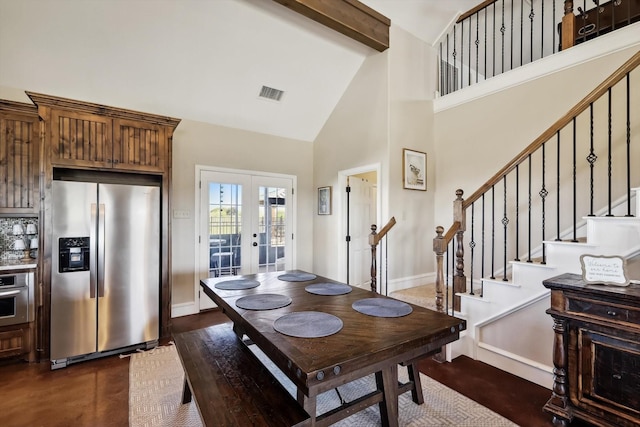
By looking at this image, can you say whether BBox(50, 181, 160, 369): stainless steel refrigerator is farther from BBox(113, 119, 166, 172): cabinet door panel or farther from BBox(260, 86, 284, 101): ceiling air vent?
BBox(260, 86, 284, 101): ceiling air vent

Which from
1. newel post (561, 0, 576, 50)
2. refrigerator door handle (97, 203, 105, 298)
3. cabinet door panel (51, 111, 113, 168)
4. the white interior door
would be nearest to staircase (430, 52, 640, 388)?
newel post (561, 0, 576, 50)

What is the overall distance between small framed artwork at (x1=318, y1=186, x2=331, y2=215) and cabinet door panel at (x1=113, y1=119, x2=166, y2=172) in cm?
239

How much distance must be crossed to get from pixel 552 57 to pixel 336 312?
3.65m

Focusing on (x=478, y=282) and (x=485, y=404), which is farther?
(x=478, y=282)

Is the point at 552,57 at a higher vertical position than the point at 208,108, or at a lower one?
higher

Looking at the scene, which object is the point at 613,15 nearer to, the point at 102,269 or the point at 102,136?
the point at 102,136

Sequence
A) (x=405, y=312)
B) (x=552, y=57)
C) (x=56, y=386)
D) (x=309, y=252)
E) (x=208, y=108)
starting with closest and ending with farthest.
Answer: (x=405, y=312) < (x=56, y=386) < (x=552, y=57) < (x=208, y=108) < (x=309, y=252)

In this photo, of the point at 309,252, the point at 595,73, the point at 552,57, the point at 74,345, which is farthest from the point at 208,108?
the point at 595,73

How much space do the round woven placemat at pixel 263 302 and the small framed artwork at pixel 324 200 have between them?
2.77m

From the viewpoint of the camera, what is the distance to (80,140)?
9.21 ft

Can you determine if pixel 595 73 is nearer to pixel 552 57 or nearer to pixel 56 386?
pixel 552 57

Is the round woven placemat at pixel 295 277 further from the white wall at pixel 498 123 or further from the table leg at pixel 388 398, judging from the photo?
the white wall at pixel 498 123

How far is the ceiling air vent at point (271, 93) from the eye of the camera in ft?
13.3

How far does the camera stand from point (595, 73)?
2947 millimetres
